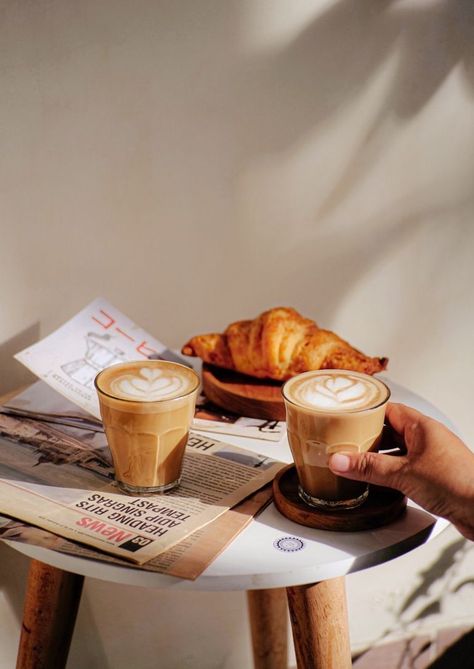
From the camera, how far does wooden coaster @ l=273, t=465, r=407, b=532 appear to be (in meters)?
0.69

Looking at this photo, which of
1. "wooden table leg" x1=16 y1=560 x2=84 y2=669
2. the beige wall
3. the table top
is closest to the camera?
the table top

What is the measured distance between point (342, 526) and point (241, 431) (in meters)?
0.26

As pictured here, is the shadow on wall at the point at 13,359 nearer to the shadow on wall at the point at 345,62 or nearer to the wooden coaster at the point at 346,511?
the shadow on wall at the point at 345,62

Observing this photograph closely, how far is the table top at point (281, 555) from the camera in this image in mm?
621

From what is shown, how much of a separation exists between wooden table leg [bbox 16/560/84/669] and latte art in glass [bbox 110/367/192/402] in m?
0.30

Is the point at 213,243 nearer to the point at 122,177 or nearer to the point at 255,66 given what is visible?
the point at 122,177

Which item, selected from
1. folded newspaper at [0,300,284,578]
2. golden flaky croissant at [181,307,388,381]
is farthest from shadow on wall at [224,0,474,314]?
folded newspaper at [0,300,284,578]

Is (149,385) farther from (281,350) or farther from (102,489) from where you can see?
(281,350)

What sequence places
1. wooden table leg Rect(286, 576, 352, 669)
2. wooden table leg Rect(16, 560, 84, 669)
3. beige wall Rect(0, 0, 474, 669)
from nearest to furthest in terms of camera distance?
1. wooden table leg Rect(286, 576, 352, 669)
2. wooden table leg Rect(16, 560, 84, 669)
3. beige wall Rect(0, 0, 474, 669)

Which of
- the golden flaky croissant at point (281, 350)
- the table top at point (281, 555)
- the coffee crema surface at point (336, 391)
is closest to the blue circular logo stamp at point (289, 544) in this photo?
the table top at point (281, 555)

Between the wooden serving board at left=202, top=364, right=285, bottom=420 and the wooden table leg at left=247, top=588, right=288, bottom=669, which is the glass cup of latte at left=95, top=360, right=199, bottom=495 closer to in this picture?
the wooden serving board at left=202, top=364, right=285, bottom=420

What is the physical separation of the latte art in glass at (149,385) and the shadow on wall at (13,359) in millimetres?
447

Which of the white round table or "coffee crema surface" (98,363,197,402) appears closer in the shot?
the white round table

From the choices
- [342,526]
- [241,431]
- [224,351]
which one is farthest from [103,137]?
[342,526]
